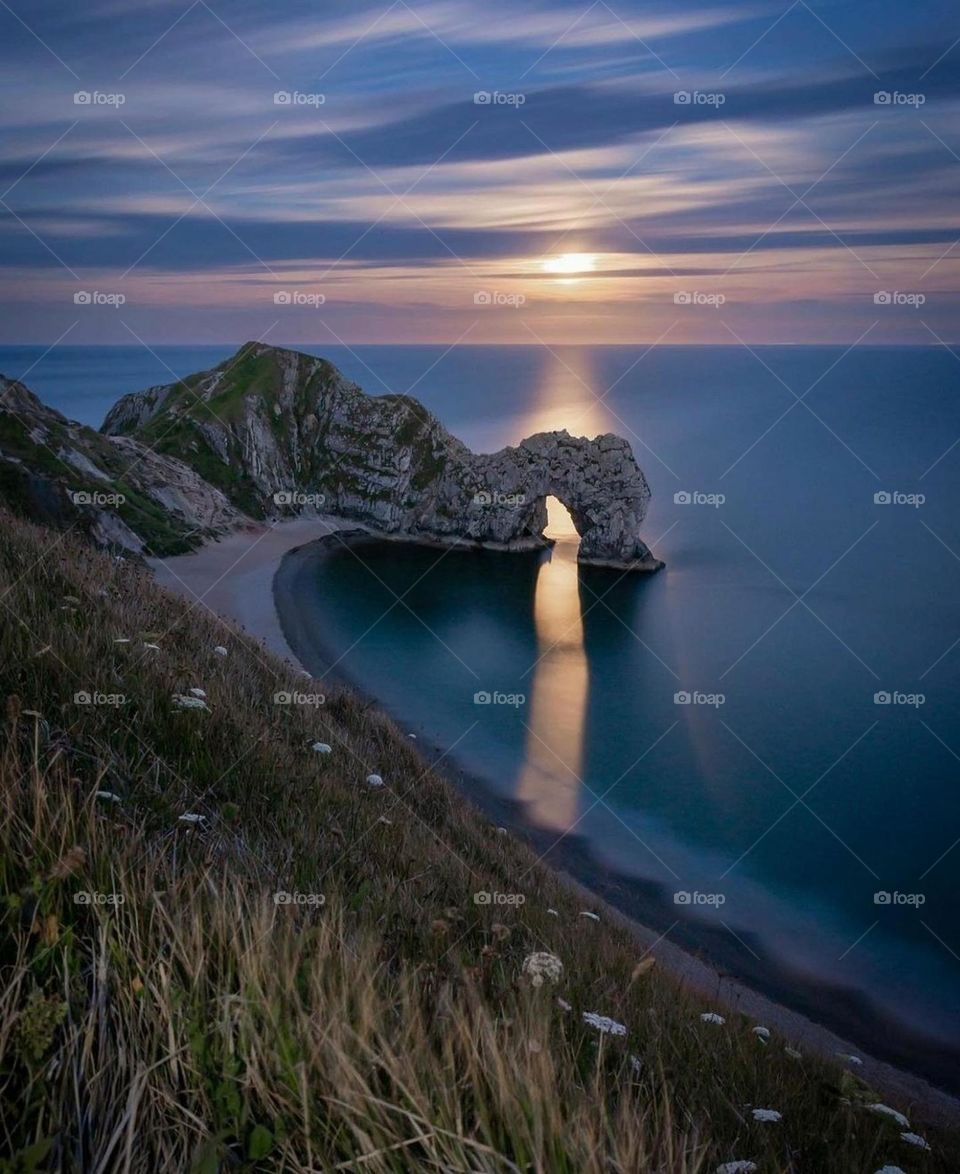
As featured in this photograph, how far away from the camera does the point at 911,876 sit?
76.1 ft

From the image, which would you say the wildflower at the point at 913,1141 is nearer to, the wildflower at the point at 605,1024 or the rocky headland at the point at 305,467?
the wildflower at the point at 605,1024

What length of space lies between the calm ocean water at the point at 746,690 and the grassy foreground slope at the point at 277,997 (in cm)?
1580

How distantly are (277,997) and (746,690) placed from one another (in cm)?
3463

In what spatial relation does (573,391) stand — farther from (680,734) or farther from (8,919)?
(8,919)

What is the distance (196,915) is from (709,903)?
2038 cm

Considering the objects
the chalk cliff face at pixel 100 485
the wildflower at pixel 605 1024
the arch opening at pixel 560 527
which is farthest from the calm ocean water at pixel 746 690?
the wildflower at pixel 605 1024

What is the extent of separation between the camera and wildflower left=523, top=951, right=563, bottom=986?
3832 mm

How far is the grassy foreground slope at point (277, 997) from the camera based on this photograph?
1.95 m

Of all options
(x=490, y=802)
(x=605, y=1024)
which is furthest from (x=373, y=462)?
(x=605, y=1024)

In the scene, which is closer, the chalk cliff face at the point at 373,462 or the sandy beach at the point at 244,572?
the sandy beach at the point at 244,572

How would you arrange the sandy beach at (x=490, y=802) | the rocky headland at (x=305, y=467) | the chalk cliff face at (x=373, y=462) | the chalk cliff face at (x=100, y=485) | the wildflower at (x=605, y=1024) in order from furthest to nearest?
the chalk cliff face at (x=373, y=462), the rocky headland at (x=305, y=467), the chalk cliff face at (x=100, y=485), the sandy beach at (x=490, y=802), the wildflower at (x=605, y=1024)

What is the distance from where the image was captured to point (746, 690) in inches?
1380

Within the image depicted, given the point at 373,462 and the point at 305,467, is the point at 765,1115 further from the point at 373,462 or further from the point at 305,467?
the point at 305,467

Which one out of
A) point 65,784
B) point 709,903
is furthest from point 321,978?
point 709,903
